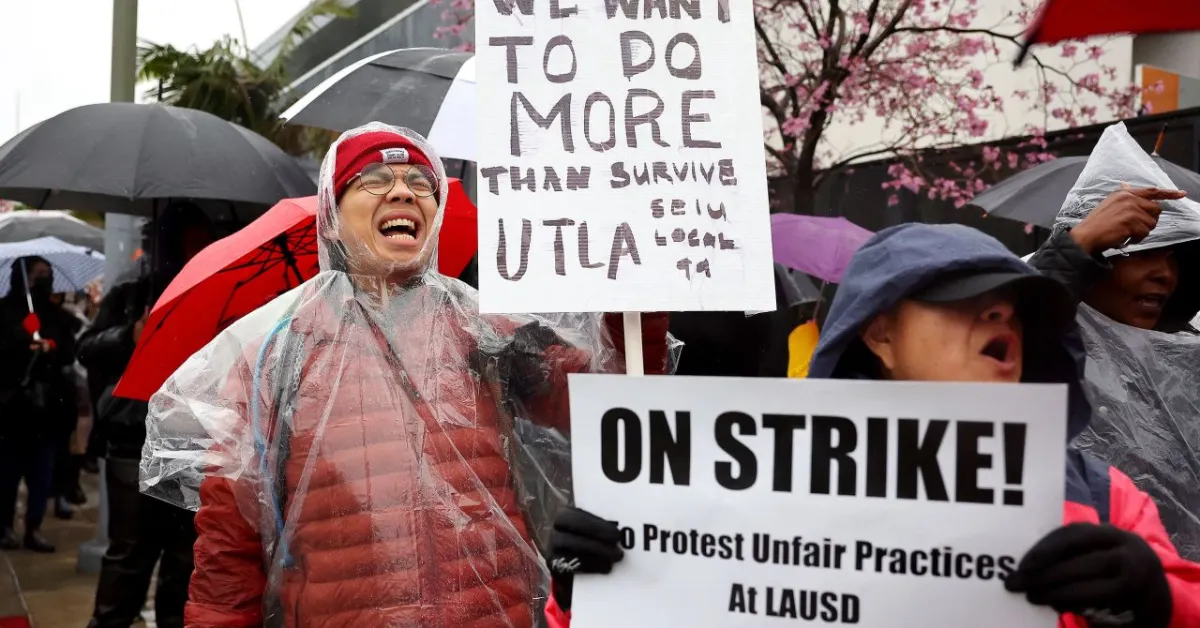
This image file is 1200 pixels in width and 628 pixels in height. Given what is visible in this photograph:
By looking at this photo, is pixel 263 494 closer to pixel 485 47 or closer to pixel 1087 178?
pixel 485 47

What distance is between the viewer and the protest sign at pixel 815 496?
1.40 metres

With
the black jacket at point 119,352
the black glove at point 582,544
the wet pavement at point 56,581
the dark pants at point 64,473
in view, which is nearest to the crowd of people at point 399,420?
the black glove at point 582,544

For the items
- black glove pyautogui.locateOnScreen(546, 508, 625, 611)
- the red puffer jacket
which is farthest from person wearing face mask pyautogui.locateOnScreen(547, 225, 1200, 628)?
the red puffer jacket

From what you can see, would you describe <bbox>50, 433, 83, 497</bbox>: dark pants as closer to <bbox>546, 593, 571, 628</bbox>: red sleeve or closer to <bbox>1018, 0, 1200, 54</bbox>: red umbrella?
<bbox>546, 593, 571, 628</bbox>: red sleeve

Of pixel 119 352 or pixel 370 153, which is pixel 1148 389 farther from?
pixel 119 352

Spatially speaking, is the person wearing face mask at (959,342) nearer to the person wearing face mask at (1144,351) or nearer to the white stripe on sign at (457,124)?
the person wearing face mask at (1144,351)

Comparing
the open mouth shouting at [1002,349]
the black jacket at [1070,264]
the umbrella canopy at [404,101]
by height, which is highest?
the umbrella canopy at [404,101]

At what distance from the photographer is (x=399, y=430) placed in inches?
90.1

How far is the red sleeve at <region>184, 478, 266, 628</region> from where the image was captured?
2.30 meters

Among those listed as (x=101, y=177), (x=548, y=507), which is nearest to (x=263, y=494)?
(x=548, y=507)

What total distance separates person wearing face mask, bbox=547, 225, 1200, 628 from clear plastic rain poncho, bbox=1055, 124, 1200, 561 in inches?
32.7

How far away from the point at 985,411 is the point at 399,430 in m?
1.25

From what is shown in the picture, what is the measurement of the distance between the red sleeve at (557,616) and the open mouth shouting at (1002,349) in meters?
0.74

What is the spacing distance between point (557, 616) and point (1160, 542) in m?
0.91
